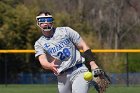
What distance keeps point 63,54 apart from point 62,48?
8cm

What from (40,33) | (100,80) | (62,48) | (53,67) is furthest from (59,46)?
(40,33)

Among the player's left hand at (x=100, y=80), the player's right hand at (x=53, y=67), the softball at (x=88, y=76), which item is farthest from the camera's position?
the player's left hand at (x=100, y=80)

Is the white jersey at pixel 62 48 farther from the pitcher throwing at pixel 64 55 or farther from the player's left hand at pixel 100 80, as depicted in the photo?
the player's left hand at pixel 100 80

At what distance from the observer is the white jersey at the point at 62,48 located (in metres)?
6.97

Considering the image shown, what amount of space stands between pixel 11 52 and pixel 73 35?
1215 centimetres

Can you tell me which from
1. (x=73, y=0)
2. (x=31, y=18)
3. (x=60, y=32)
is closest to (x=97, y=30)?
(x=73, y=0)

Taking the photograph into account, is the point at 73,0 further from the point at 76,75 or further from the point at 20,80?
the point at 76,75

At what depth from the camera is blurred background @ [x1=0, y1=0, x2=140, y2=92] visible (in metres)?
20.0

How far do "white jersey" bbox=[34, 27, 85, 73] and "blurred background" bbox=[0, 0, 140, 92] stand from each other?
11.3 metres

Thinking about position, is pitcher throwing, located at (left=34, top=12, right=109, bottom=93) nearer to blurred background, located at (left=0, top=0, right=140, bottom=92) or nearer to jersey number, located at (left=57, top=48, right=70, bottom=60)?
jersey number, located at (left=57, top=48, right=70, bottom=60)

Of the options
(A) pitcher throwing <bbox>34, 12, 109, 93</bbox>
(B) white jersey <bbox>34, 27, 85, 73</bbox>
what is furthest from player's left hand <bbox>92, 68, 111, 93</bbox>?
(B) white jersey <bbox>34, 27, 85, 73</bbox>

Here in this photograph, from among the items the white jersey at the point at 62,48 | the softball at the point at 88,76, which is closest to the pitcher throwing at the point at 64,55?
the white jersey at the point at 62,48

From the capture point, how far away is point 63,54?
22.9 ft

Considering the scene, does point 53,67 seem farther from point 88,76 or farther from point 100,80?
point 100,80
